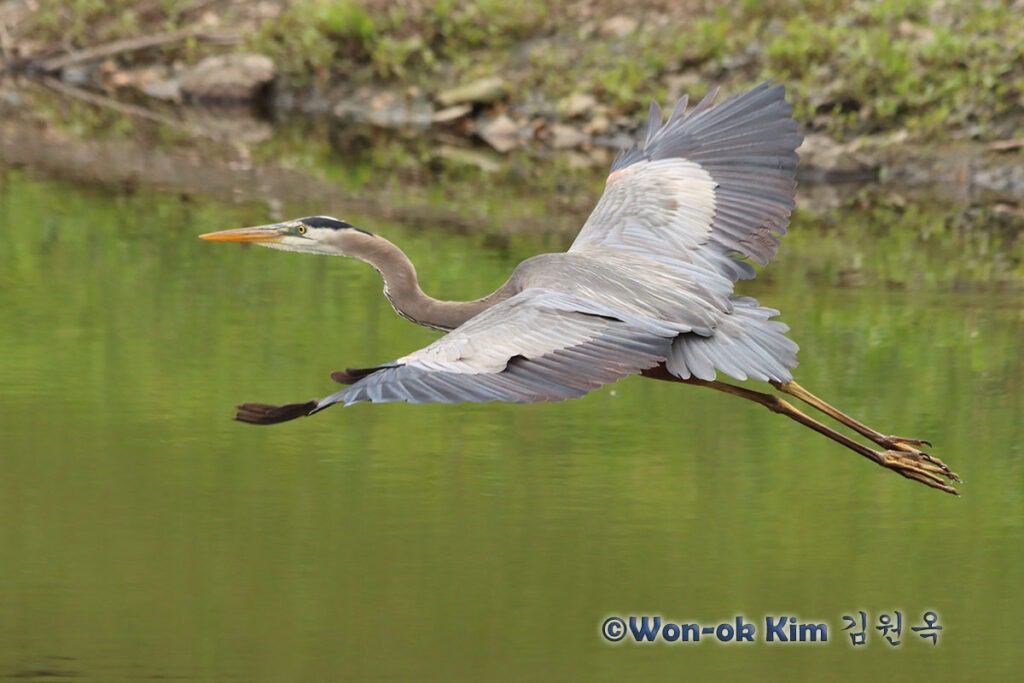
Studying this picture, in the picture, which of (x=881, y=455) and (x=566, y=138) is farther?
(x=566, y=138)

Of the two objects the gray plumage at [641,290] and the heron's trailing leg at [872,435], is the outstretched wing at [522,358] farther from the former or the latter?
the heron's trailing leg at [872,435]

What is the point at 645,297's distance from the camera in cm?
718

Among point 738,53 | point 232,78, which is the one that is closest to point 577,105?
point 738,53

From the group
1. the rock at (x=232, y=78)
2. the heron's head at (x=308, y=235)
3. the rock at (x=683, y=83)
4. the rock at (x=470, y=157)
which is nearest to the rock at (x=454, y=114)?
the rock at (x=470, y=157)

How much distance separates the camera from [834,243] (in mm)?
13805

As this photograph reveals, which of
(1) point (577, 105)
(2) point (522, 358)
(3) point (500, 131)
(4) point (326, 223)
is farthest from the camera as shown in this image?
(3) point (500, 131)

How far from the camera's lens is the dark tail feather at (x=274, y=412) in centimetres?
562

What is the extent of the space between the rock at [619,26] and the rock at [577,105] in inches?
44.6

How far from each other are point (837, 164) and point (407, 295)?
9461mm

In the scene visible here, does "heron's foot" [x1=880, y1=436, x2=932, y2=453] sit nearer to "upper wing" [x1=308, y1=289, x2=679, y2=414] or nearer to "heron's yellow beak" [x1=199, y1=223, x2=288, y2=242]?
"upper wing" [x1=308, y1=289, x2=679, y2=414]

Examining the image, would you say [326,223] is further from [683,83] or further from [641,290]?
[683,83]

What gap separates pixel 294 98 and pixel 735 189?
38.8 ft

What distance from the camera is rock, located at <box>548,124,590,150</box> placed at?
17.9 meters

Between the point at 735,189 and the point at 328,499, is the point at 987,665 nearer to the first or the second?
the point at 735,189
